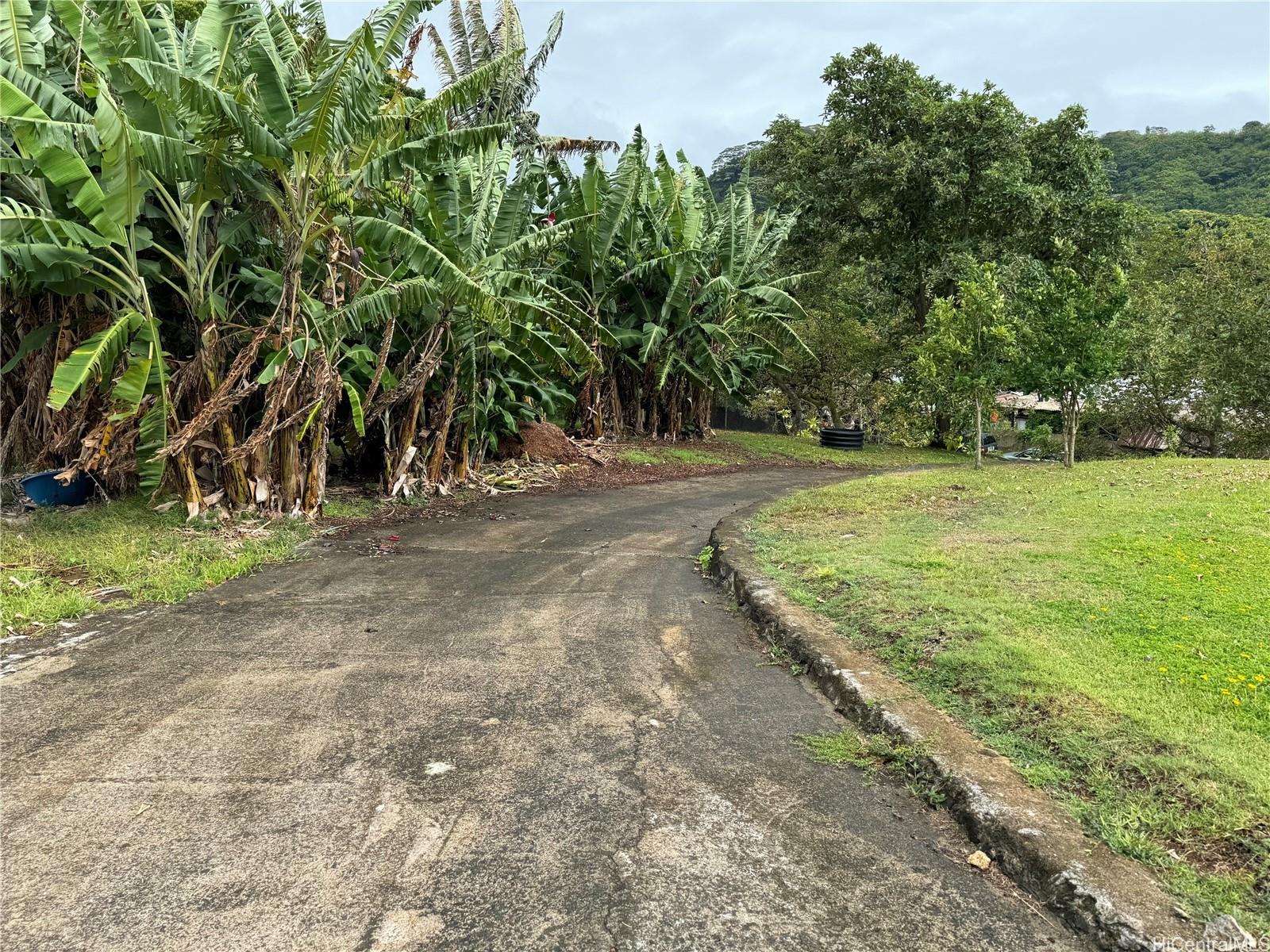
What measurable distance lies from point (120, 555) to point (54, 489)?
264cm

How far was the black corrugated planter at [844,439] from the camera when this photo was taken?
805 inches

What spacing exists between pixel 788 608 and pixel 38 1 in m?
9.06

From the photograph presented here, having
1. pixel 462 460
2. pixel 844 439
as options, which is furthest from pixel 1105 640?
pixel 844 439

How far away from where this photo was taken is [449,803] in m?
2.81

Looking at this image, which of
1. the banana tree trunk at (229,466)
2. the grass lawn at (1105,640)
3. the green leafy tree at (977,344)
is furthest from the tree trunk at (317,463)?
the green leafy tree at (977,344)

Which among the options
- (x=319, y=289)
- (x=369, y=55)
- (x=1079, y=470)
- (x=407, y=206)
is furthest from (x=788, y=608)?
(x=1079, y=470)

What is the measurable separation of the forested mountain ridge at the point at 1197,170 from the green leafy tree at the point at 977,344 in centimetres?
2725

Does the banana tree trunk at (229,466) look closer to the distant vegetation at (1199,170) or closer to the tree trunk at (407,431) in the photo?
the tree trunk at (407,431)

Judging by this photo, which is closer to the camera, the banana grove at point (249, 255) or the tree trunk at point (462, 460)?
the banana grove at point (249, 255)

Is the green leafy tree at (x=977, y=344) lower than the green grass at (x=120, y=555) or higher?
higher

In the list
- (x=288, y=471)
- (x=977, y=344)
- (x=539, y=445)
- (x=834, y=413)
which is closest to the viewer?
(x=288, y=471)

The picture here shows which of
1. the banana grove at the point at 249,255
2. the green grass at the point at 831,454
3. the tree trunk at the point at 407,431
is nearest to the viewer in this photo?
the banana grove at the point at 249,255

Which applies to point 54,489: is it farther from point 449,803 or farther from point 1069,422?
point 1069,422

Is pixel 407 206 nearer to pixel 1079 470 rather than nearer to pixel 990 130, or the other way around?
pixel 1079 470
